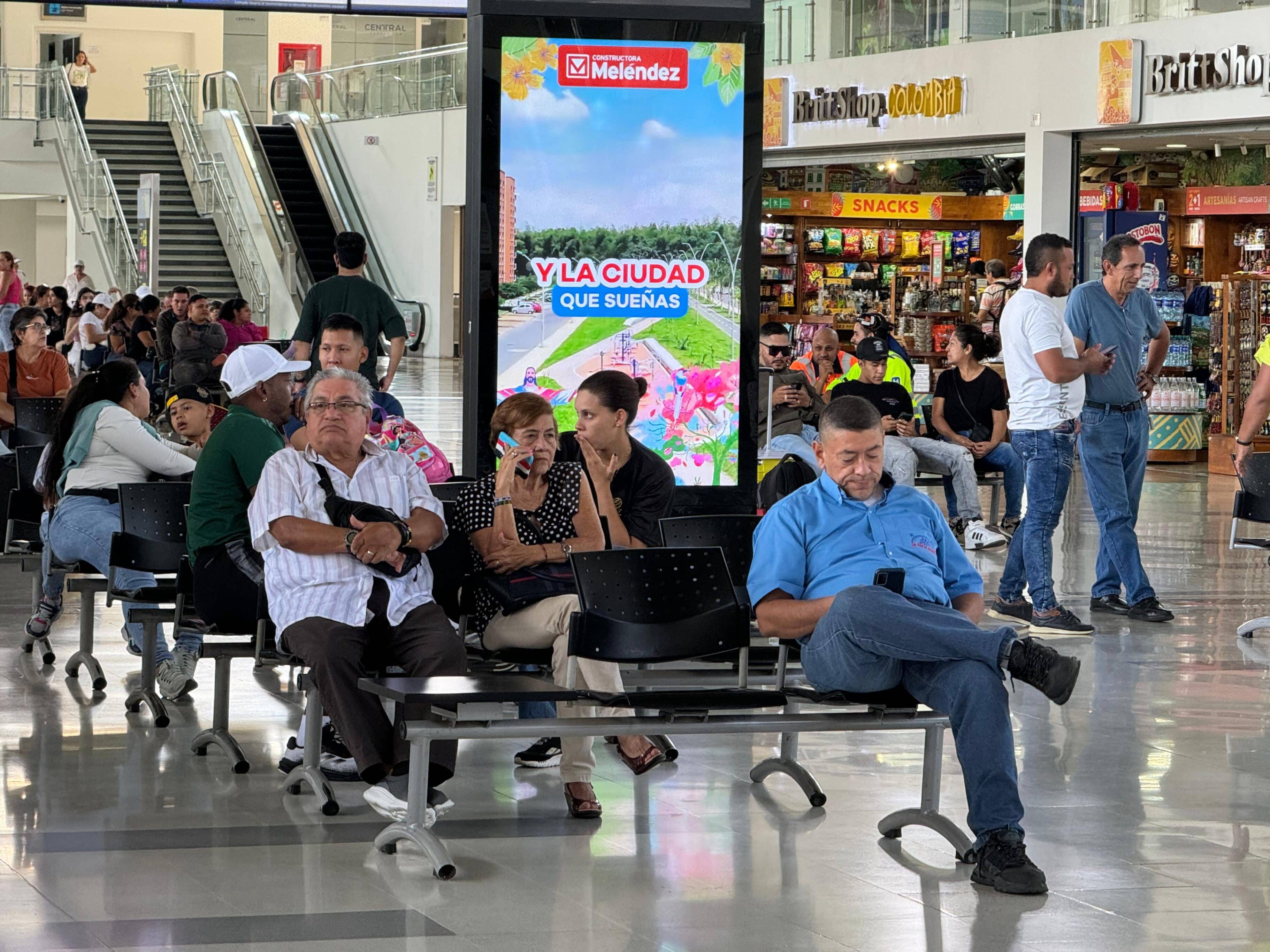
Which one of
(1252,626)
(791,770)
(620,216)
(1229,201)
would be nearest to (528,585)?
(791,770)

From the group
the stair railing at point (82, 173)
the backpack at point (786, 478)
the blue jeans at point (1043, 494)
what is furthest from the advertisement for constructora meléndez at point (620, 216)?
the stair railing at point (82, 173)

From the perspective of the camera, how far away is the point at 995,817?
13.9ft

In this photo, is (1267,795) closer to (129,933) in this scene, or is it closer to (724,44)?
(129,933)

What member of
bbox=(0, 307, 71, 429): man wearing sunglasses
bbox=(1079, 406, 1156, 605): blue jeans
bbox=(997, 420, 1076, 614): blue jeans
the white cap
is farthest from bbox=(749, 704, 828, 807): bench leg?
bbox=(0, 307, 71, 429): man wearing sunglasses

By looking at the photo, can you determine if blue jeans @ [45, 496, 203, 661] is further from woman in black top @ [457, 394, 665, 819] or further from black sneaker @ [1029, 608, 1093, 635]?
black sneaker @ [1029, 608, 1093, 635]

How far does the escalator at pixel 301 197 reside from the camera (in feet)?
86.7

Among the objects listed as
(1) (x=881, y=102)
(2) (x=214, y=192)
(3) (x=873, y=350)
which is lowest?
(3) (x=873, y=350)

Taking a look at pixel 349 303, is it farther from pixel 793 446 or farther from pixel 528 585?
pixel 528 585

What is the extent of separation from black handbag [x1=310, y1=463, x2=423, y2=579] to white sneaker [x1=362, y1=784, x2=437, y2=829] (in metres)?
0.58

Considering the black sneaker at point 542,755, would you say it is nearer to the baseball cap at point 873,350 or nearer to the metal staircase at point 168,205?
the baseball cap at point 873,350

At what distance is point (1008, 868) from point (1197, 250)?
607 inches

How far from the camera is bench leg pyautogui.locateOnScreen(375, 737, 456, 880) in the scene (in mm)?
4270

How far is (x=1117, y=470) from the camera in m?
8.21

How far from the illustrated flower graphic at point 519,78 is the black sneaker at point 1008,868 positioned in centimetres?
394
